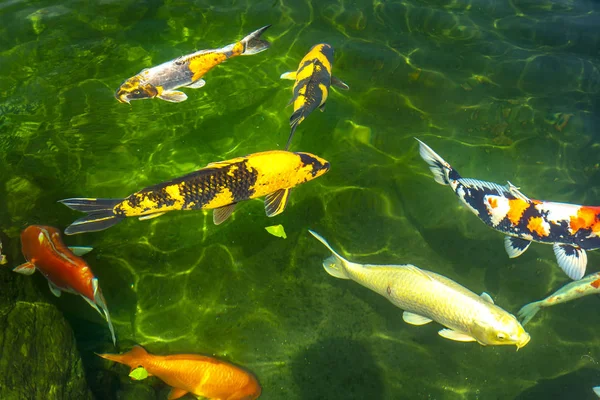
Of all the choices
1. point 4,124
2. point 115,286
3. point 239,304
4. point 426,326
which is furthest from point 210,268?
point 4,124

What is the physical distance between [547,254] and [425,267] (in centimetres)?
155

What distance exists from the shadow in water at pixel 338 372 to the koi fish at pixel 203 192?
71.1 inches

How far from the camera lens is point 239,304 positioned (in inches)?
188

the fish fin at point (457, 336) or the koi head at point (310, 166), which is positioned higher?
the koi head at point (310, 166)

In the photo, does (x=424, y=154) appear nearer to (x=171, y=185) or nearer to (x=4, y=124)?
(x=171, y=185)

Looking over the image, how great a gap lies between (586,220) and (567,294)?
92 cm

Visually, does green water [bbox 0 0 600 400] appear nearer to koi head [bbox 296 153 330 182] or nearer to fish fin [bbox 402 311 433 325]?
fish fin [bbox 402 311 433 325]

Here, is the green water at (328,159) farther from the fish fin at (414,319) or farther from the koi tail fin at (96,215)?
the koi tail fin at (96,215)

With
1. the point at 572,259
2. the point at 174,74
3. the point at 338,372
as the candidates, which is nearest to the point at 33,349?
the point at 338,372

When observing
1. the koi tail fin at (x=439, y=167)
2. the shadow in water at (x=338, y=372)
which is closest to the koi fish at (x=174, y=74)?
the koi tail fin at (x=439, y=167)

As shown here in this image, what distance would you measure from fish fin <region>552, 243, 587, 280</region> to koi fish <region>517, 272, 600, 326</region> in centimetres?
33

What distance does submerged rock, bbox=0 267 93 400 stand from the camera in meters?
3.24

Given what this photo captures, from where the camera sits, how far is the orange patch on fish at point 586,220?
4.19 metres

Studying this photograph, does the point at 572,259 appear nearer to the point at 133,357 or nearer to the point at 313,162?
the point at 313,162
